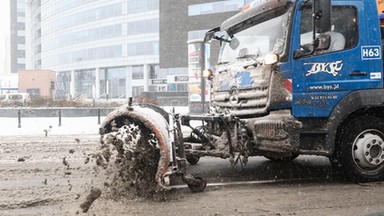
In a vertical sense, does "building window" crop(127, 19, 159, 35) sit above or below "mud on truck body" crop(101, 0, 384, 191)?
above

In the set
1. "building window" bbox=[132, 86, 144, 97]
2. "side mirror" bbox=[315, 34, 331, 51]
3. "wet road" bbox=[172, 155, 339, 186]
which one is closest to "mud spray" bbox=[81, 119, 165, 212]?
"wet road" bbox=[172, 155, 339, 186]

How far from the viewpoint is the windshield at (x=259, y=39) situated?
231 inches

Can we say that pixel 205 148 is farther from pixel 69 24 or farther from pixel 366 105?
pixel 69 24

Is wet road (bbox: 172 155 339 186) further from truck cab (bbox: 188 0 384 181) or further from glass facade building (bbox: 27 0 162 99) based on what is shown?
glass facade building (bbox: 27 0 162 99)

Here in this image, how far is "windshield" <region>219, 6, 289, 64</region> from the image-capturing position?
586 cm

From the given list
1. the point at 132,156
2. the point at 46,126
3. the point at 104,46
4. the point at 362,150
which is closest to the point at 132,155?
the point at 132,156

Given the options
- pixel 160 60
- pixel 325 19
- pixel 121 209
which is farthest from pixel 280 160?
pixel 160 60

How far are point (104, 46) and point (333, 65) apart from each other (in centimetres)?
6536

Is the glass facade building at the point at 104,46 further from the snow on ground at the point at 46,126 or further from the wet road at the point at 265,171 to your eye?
the wet road at the point at 265,171

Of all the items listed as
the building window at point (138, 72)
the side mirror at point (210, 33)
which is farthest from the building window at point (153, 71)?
the side mirror at point (210, 33)

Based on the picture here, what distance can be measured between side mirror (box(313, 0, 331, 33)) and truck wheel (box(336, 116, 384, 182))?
1.53m

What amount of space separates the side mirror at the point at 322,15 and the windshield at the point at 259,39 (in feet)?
1.64

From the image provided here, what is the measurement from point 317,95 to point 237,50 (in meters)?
1.61

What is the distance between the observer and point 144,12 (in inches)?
2495
